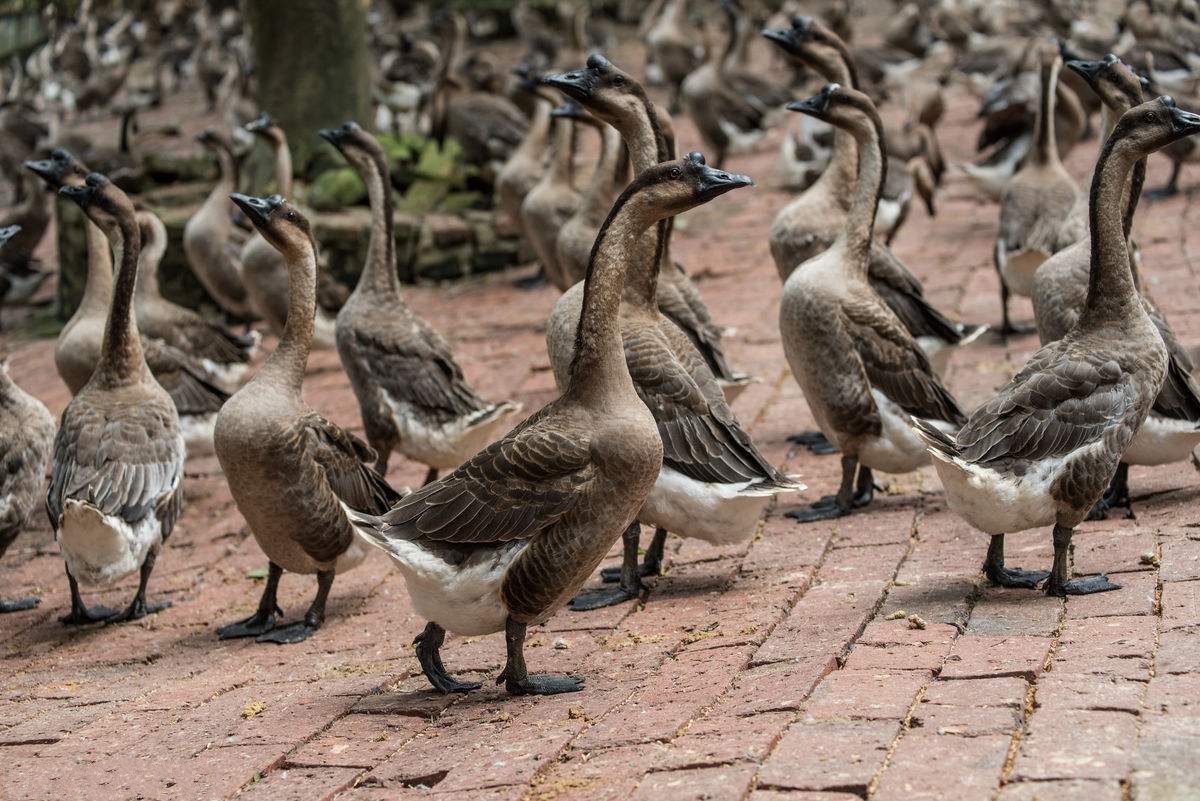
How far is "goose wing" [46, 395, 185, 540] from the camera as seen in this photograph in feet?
22.4

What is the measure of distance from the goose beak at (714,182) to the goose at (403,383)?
117 inches

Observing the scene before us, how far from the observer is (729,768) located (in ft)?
13.5

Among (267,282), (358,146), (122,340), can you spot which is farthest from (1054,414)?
(267,282)

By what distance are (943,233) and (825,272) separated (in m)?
6.71

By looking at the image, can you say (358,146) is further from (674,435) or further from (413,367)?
(674,435)

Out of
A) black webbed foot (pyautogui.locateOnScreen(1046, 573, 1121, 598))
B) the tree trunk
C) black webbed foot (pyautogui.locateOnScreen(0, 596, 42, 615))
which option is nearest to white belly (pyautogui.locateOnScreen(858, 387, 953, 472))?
black webbed foot (pyautogui.locateOnScreen(1046, 573, 1121, 598))

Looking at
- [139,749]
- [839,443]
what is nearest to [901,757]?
[139,749]

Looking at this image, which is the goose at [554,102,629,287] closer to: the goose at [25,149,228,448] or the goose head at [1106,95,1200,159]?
the goose at [25,149,228,448]

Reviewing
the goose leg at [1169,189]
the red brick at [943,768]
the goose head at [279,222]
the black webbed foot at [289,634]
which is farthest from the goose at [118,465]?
the goose leg at [1169,189]

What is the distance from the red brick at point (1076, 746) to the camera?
389cm

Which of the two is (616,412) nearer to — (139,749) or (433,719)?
(433,719)

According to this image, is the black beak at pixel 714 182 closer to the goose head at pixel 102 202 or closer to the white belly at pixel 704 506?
the white belly at pixel 704 506

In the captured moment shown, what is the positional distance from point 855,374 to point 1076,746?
319 centimetres

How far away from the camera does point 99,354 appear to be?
8609 mm
